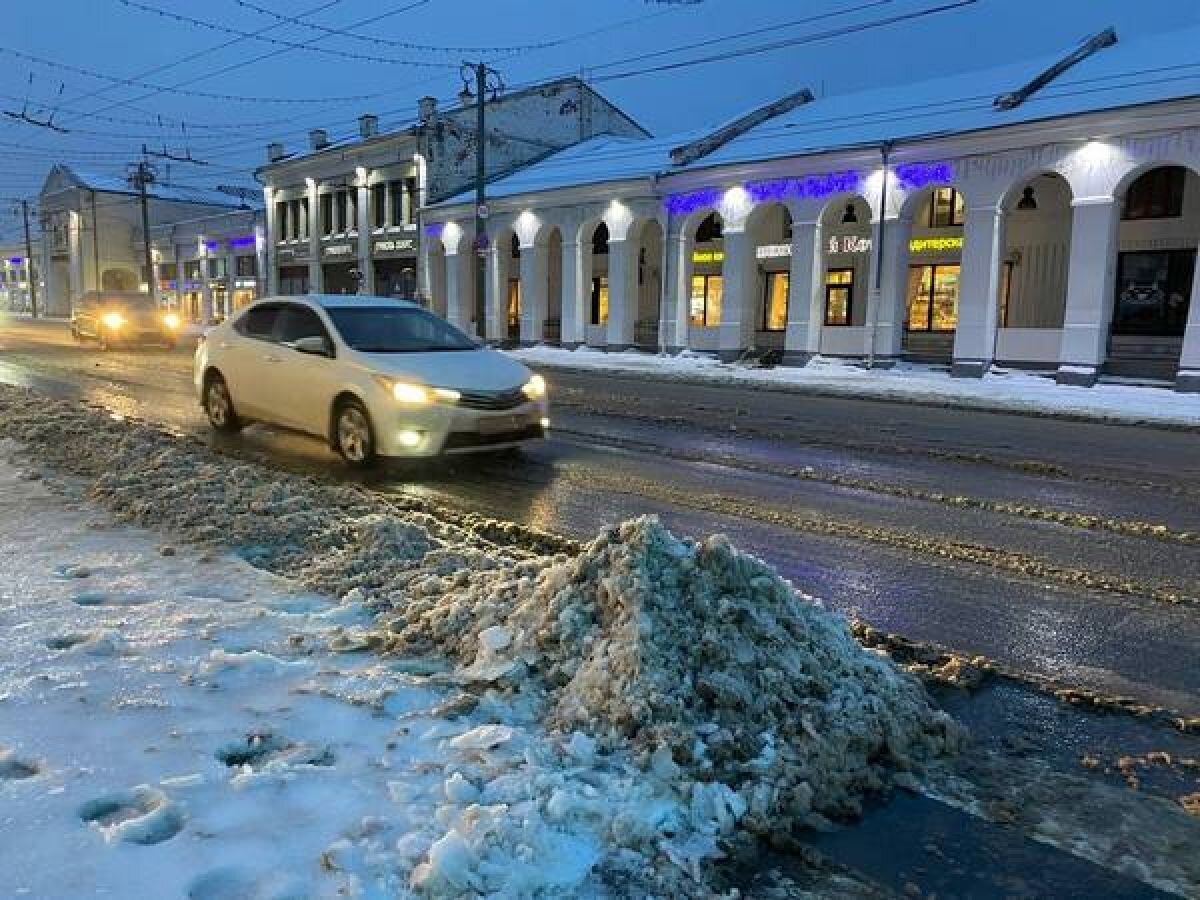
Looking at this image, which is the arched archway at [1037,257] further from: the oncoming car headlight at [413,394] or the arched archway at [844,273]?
the oncoming car headlight at [413,394]

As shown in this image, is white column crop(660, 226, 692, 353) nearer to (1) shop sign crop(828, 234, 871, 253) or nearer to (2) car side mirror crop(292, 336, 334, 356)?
(1) shop sign crop(828, 234, 871, 253)

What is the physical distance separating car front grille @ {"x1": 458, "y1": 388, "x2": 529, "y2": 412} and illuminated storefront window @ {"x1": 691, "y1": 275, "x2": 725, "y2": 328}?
2643 cm

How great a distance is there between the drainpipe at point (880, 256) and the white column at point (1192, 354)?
7.25 m

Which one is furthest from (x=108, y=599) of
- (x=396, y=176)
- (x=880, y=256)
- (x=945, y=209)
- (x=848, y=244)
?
(x=396, y=176)

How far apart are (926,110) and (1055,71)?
3273mm

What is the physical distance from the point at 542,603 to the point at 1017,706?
2.05m

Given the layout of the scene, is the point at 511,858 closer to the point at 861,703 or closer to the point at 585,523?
the point at 861,703

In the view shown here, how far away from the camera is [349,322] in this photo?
31.3ft

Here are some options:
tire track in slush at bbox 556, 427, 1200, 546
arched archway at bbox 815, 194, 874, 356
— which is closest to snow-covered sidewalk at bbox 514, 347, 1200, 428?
arched archway at bbox 815, 194, 874, 356

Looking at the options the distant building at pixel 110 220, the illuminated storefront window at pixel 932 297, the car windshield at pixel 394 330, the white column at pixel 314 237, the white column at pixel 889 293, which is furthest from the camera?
the distant building at pixel 110 220

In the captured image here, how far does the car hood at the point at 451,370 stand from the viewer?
340 inches

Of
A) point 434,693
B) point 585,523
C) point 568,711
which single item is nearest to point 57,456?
point 585,523

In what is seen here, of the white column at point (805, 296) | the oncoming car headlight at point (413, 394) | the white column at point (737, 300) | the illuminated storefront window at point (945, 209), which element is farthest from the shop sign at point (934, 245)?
the oncoming car headlight at point (413, 394)

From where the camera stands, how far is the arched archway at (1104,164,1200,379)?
2405 cm
